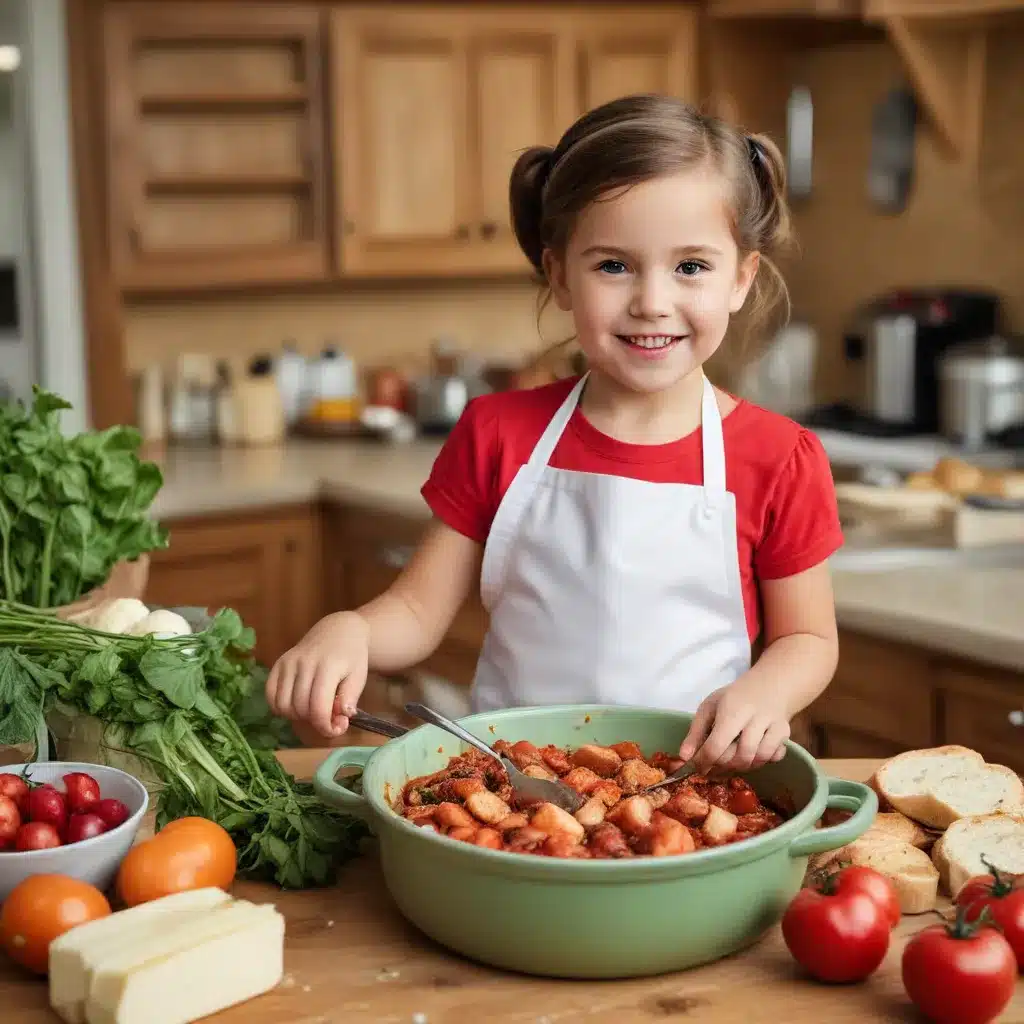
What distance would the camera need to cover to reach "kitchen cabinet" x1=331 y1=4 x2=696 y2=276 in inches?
145

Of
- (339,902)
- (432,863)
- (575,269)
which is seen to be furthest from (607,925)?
(575,269)

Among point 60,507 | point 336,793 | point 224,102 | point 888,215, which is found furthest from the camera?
point 888,215

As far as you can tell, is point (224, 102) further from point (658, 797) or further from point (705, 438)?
point (658, 797)

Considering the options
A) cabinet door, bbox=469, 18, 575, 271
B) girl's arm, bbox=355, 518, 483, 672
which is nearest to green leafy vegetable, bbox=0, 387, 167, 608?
girl's arm, bbox=355, 518, 483, 672

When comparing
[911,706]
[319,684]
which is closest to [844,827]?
[319,684]

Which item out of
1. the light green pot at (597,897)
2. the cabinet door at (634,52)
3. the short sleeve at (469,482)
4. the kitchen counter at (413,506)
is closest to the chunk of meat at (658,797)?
the light green pot at (597,897)

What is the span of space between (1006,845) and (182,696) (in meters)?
0.67

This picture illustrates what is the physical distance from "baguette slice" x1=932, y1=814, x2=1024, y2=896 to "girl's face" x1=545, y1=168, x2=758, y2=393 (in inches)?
18.9

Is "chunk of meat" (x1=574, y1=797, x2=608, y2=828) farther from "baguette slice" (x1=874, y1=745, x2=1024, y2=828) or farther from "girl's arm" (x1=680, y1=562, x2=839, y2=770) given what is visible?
"baguette slice" (x1=874, y1=745, x2=1024, y2=828)

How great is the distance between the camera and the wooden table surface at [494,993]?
3.14 ft

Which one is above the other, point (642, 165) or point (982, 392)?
point (642, 165)

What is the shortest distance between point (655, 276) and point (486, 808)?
0.52 meters

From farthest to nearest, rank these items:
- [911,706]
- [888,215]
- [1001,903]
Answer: [888,215], [911,706], [1001,903]

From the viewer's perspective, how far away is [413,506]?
3.14 meters
